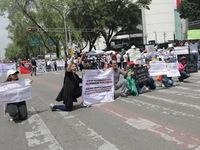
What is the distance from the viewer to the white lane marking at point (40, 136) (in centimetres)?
460

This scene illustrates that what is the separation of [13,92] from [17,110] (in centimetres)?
55

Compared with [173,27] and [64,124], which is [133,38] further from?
[64,124]

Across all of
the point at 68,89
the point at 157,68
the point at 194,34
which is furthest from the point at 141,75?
the point at 194,34

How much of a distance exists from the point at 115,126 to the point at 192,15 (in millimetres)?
54872

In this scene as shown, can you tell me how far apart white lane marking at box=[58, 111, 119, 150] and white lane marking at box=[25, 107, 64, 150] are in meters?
0.65

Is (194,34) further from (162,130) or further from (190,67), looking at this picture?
(162,130)

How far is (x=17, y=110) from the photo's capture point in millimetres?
6449

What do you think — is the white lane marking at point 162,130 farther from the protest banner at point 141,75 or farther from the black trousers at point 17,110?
the protest banner at point 141,75

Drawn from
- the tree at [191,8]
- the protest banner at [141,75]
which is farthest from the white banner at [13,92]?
the tree at [191,8]

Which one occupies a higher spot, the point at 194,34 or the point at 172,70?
the point at 194,34

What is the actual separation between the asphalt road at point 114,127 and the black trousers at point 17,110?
23 cm

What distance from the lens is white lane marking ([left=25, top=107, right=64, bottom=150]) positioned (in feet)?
15.1

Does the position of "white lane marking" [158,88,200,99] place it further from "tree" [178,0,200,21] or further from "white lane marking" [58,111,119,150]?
"tree" [178,0,200,21]

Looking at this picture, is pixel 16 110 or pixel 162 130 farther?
pixel 16 110
